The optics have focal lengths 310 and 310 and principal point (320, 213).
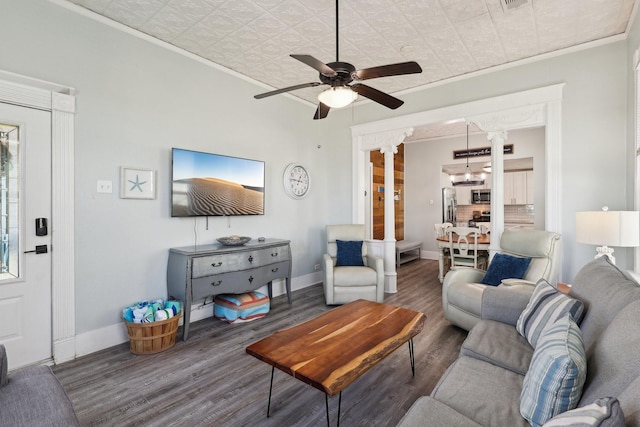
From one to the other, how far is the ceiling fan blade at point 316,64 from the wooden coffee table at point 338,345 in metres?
1.73

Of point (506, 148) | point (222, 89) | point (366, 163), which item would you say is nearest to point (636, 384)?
point (222, 89)

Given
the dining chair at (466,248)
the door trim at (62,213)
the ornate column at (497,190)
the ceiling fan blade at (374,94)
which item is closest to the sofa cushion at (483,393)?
the ceiling fan blade at (374,94)

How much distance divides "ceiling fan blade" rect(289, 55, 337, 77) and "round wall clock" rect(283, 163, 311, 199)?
8.13ft

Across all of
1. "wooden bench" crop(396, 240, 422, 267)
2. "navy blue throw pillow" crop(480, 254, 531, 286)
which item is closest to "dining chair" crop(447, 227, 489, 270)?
"navy blue throw pillow" crop(480, 254, 531, 286)

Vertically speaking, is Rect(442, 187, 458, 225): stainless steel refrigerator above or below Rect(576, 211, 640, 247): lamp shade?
above

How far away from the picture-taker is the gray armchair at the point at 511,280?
9.35ft

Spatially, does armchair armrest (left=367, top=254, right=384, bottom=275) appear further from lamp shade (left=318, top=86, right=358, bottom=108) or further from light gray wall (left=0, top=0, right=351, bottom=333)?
lamp shade (left=318, top=86, right=358, bottom=108)

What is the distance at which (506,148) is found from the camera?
21.2 ft

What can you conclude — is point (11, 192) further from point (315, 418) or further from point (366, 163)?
point (366, 163)

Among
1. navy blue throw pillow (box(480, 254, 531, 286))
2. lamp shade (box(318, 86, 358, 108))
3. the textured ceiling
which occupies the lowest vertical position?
navy blue throw pillow (box(480, 254, 531, 286))

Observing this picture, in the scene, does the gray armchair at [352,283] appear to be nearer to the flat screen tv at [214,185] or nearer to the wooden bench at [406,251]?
the flat screen tv at [214,185]

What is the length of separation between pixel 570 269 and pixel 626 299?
2.46 metres

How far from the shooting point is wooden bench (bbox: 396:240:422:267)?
6.48m

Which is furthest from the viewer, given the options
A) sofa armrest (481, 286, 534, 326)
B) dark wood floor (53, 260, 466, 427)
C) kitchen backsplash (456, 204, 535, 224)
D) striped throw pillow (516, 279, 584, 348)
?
kitchen backsplash (456, 204, 535, 224)
